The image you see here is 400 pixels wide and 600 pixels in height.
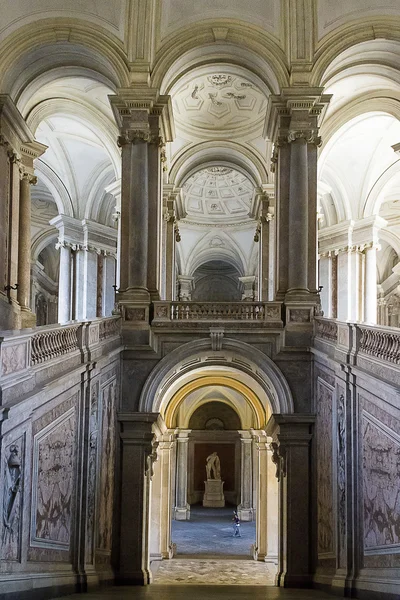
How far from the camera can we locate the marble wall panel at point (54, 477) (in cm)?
1129

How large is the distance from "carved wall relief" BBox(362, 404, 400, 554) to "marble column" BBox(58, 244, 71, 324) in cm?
1578

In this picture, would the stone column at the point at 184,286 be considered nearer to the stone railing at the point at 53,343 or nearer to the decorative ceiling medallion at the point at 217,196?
the decorative ceiling medallion at the point at 217,196

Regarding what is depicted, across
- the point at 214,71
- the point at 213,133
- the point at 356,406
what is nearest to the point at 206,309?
the point at 356,406

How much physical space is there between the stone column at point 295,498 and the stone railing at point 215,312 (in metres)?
2.34

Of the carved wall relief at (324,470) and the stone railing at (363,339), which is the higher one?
the stone railing at (363,339)

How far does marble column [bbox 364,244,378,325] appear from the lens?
26156mm

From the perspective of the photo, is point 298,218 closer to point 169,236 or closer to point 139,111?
point 139,111

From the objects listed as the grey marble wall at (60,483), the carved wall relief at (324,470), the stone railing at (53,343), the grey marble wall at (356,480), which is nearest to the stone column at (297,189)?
the grey marble wall at (356,480)

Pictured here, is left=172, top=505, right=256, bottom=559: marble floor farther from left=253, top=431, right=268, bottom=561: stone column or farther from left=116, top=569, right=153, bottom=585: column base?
left=116, top=569, right=153, bottom=585: column base

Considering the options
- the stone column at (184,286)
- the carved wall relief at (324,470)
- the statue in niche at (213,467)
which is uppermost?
the stone column at (184,286)

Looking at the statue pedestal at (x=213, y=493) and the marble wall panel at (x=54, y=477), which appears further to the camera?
the statue pedestal at (x=213, y=493)

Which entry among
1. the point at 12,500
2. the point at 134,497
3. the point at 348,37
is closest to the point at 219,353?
the point at 134,497

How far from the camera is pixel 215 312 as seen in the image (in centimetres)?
1802

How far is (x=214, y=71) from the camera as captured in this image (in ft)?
66.8
